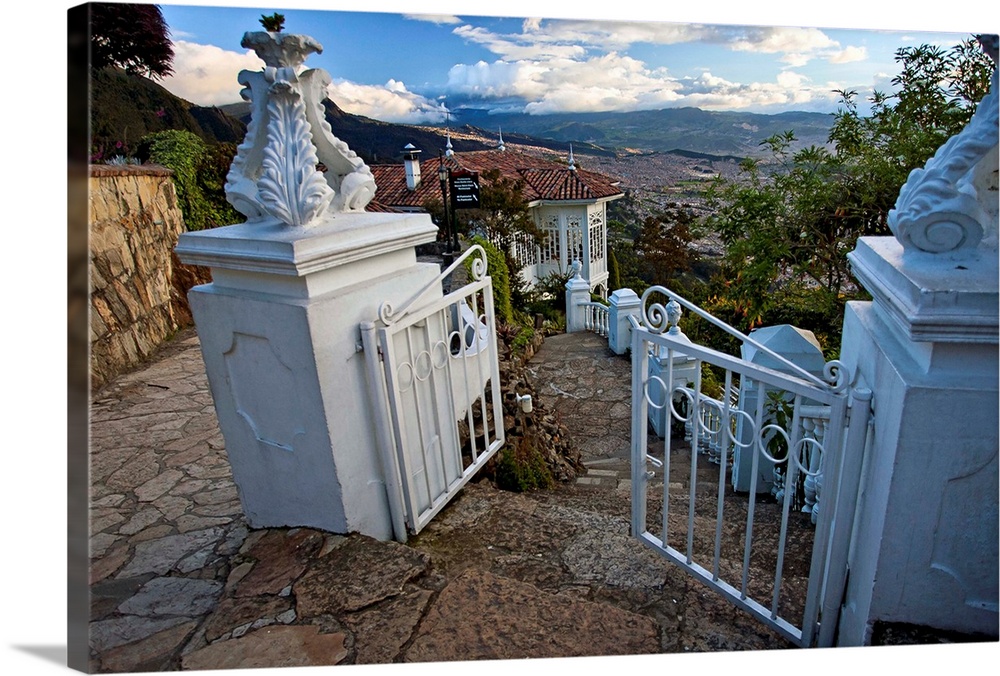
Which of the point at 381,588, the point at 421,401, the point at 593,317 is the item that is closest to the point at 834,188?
the point at 421,401

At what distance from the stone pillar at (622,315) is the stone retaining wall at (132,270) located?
14.7 ft

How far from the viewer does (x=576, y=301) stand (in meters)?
7.82

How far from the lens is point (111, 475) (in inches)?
125

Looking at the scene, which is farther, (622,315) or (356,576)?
(622,315)

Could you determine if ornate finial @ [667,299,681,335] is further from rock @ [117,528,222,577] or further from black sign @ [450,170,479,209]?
black sign @ [450,170,479,209]

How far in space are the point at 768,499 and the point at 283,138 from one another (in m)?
2.81

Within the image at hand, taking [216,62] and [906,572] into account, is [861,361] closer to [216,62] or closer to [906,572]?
[906,572]

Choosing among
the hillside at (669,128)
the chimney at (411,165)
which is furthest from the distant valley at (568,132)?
the chimney at (411,165)

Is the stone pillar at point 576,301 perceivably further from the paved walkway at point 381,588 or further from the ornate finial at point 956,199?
the ornate finial at point 956,199

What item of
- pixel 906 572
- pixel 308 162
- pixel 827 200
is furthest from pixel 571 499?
pixel 827 200

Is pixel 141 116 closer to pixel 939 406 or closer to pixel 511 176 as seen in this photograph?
pixel 511 176

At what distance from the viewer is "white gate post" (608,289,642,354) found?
6.20 metres

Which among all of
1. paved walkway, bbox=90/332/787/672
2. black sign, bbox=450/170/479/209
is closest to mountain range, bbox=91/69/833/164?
black sign, bbox=450/170/479/209

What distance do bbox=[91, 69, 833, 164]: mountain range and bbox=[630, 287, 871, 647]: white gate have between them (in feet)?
10.0
